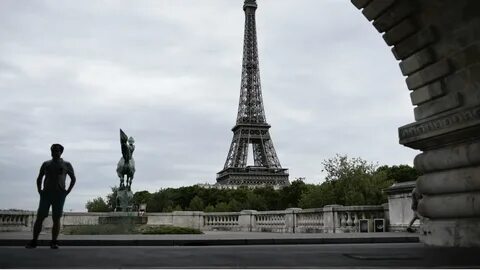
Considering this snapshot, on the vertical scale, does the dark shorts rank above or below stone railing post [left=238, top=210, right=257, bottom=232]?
above

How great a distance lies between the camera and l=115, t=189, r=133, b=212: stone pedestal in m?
31.5


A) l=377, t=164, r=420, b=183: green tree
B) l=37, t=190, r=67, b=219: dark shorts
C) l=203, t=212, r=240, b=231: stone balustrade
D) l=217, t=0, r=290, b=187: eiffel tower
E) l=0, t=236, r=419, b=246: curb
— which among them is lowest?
l=0, t=236, r=419, b=246: curb

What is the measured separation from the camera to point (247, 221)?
28875 mm

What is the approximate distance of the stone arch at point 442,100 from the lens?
9023mm

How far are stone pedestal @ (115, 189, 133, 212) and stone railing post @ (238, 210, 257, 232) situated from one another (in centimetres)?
775

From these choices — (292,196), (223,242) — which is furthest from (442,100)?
(292,196)

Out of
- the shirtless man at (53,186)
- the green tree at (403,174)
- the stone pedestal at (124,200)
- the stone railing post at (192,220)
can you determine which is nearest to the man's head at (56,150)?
the shirtless man at (53,186)

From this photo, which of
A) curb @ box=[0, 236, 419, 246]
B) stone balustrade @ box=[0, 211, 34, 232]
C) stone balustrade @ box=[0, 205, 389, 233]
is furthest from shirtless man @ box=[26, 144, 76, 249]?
stone balustrade @ box=[0, 211, 34, 232]

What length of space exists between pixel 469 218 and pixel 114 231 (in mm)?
18027

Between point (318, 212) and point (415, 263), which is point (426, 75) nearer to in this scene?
point (415, 263)

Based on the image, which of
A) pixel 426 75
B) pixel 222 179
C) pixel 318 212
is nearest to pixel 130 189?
pixel 318 212

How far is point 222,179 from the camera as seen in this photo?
11344 cm

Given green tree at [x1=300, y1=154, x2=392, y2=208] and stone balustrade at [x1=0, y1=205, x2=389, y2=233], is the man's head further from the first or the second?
green tree at [x1=300, y1=154, x2=392, y2=208]

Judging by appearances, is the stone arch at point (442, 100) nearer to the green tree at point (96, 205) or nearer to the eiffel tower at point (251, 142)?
the green tree at point (96, 205)
